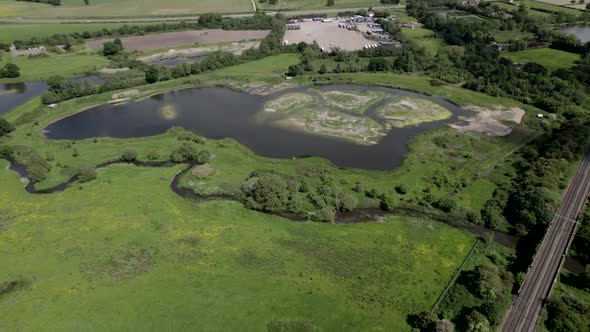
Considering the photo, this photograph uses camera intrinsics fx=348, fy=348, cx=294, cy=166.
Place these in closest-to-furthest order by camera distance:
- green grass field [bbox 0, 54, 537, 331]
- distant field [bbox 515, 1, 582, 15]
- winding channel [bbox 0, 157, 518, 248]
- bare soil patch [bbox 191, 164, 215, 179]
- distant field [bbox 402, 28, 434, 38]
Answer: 1. green grass field [bbox 0, 54, 537, 331]
2. winding channel [bbox 0, 157, 518, 248]
3. bare soil patch [bbox 191, 164, 215, 179]
4. distant field [bbox 402, 28, 434, 38]
5. distant field [bbox 515, 1, 582, 15]

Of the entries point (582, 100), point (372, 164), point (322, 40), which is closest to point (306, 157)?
point (372, 164)

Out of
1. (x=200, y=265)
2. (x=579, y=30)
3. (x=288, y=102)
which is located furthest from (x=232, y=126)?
(x=579, y=30)

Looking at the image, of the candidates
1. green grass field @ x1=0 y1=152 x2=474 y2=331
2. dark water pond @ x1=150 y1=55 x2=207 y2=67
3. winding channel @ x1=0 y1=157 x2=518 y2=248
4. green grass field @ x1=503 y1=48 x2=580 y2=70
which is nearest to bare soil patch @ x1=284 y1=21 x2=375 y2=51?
dark water pond @ x1=150 y1=55 x2=207 y2=67

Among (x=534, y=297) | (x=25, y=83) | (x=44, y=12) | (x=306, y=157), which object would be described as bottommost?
(x=534, y=297)

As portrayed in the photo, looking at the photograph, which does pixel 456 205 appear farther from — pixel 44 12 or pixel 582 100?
pixel 44 12

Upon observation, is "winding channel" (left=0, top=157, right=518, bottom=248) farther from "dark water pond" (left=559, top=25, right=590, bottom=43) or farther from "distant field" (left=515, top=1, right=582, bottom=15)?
"distant field" (left=515, top=1, right=582, bottom=15)

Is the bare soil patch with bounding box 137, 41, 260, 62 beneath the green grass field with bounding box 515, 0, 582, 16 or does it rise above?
beneath

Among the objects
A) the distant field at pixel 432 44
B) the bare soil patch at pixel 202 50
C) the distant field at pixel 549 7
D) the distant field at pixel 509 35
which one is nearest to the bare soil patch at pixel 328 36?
the bare soil patch at pixel 202 50
